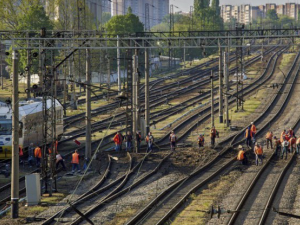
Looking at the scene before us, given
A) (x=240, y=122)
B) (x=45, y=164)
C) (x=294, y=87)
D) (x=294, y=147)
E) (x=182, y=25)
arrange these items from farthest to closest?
(x=182, y=25) → (x=294, y=87) → (x=240, y=122) → (x=294, y=147) → (x=45, y=164)

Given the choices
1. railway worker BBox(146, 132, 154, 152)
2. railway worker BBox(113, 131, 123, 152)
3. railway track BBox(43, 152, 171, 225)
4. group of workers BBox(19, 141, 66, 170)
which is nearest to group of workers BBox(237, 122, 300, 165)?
railway track BBox(43, 152, 171, 225)

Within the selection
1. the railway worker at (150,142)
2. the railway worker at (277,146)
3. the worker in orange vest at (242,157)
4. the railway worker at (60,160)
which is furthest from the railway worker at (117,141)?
the railway worker at (277,146)

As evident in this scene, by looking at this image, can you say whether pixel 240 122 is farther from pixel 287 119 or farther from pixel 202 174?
pixel 202 174

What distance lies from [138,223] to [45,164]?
23.6 ft

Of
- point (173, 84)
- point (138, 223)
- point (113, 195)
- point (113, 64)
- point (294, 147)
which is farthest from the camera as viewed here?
point (113, 64)

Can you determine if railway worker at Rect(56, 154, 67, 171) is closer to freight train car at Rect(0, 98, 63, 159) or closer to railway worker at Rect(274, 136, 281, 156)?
freight train car at Rect(0, 98, 63, 159)

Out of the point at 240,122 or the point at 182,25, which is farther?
the point at 182,25

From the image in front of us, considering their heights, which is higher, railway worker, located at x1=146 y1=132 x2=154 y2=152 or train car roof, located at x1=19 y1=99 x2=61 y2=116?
train car roof, located at x1=19 y1=99 x2=61 y2=116

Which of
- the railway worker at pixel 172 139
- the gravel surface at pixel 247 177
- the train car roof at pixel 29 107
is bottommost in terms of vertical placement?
the gravel surface at pixel 247 177

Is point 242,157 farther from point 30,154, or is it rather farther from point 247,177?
point 30,154

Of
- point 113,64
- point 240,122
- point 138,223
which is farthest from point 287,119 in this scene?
point 113,64

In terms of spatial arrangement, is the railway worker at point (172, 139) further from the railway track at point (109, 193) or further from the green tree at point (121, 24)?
the green tree at point (121, 24)

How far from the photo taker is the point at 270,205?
23.1m


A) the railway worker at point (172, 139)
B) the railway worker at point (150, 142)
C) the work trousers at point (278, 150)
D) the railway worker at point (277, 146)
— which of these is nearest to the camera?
the railway worker at point (277, 146)
